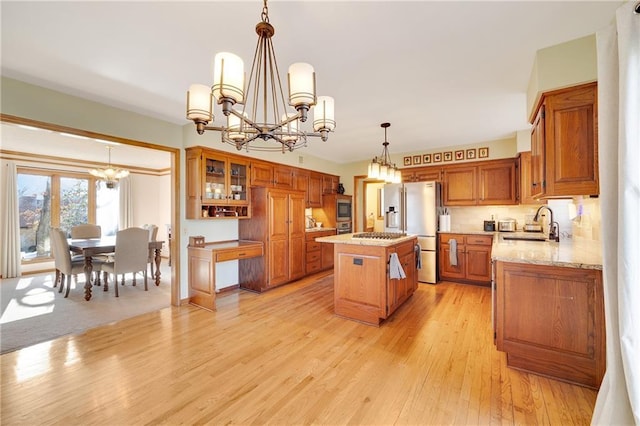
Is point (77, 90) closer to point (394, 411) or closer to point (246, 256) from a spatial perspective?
point (246, 256)

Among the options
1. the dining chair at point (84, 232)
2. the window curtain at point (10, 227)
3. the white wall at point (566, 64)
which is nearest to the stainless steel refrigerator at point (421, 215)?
the white wall at point (566, 64)

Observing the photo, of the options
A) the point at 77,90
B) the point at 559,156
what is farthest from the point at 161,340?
the point at 559,156

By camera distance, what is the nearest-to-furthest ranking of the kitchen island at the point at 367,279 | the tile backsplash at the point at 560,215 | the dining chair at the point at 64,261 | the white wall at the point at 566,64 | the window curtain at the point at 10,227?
1. the white wall at the point at 566,64
2. the tile backsplash at the point at 560,215
3. the kitchen island at the point at 367,279
4. the dining chair at the point at 64,261
5. the window curtain at the point at 10,227

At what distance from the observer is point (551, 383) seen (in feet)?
6.33

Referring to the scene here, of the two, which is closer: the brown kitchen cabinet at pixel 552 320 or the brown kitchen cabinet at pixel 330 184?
the brown kitchen cabinet at pixel 552 320

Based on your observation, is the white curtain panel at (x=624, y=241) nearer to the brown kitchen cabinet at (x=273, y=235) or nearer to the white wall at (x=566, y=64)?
the white wall at (x=566, y=64)

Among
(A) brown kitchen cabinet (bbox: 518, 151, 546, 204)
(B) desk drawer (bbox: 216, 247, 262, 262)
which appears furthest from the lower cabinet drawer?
(A) brown kitchen cabinet (bbox: 518, 151, 546, 204)

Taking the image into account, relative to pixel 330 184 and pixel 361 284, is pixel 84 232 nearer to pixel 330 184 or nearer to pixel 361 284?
pixel 330 184

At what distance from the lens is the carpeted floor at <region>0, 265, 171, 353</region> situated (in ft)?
9.16

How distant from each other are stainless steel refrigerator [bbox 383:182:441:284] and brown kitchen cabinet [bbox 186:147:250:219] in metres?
A: 2.75

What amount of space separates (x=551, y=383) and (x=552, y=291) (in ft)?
2.23

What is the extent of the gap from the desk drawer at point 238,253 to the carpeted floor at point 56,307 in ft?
3.47

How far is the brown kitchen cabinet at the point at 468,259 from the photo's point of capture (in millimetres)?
4399

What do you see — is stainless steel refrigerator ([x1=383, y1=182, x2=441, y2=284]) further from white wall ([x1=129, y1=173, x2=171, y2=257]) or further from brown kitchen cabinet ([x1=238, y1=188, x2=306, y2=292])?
white wall ([x1=129, y1=173, x2=171, y2=257])
